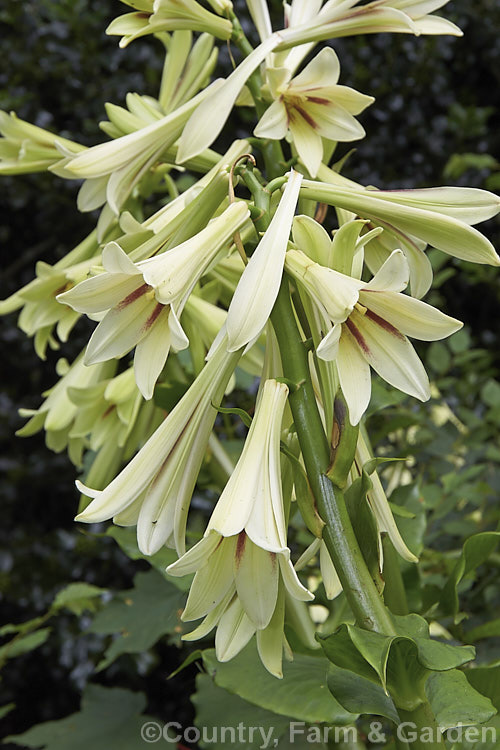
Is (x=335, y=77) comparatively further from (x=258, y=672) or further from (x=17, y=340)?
(x=17, y=340)

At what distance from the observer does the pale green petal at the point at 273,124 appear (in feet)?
2.35

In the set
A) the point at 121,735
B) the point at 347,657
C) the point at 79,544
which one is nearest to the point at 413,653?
the point at 347,657

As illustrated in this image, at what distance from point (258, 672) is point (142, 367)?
0.38m

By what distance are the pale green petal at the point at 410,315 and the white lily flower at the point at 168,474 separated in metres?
0.13

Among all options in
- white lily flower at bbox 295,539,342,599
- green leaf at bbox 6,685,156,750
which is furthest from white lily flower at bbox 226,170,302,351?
green leaf at bbox 6,685,156,750

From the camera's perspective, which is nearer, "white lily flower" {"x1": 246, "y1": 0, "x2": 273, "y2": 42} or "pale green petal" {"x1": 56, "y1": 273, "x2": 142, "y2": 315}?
"pale green petal" {"x1": 56, "y1": 273, "x2": 142, "y2": 315}

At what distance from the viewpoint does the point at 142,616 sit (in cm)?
120

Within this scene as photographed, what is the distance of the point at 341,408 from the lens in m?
0.64

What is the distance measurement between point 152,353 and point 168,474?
106mm

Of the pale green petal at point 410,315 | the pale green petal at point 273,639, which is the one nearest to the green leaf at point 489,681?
the pale green petal at point 273,639

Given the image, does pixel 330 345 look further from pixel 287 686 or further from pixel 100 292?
pixel 287 686

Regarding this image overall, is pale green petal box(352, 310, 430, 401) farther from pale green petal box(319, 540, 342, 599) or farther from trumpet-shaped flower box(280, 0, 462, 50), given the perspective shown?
trumpet-shaped flower box(280, 0, 462, 50)

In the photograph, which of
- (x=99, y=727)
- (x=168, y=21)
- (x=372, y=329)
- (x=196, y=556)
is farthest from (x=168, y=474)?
(x=99, y=727)

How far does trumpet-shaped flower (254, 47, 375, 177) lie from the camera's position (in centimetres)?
72
